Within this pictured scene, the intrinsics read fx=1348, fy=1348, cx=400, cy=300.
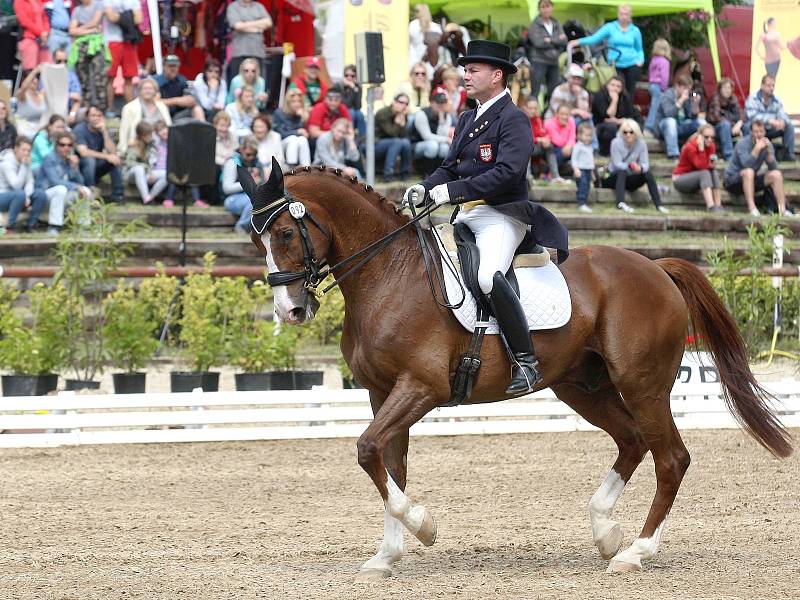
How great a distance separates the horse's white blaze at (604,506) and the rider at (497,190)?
69 centimetres

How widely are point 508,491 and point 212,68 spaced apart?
32.2 ft

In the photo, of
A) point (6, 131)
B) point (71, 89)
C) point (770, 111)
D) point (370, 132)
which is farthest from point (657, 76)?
point (6, 131)

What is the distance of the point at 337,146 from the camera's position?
16.5 m

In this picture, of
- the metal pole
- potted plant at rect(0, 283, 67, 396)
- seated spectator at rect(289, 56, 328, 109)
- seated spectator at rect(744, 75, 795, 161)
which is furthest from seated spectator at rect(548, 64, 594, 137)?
potted plant at rect(0, 283, 67, 396)

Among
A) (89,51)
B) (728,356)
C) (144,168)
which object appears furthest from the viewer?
(89,51)

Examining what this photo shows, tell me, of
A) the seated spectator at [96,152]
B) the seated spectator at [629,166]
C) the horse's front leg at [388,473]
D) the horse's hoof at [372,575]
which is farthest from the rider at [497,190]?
the seated spectator at [629,166]

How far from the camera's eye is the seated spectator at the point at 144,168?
636 inches

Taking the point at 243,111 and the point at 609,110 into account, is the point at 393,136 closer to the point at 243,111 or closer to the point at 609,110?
the point at 243,111

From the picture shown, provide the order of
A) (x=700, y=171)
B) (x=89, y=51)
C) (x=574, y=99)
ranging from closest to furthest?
(x=89, y=51) → (x=700, y=171) → (x=574, y=99)

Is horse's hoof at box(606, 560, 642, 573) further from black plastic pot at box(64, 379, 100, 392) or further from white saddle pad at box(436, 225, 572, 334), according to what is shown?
black plastic pot at box(64, 379, 100, 392)

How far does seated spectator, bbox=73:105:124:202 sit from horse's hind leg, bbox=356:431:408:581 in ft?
33.4

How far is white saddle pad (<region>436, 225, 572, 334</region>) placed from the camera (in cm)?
648

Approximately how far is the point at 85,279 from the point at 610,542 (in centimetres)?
688

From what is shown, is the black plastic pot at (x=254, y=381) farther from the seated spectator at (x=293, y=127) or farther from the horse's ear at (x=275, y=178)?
the horse's ear at (x=275, y=178)
